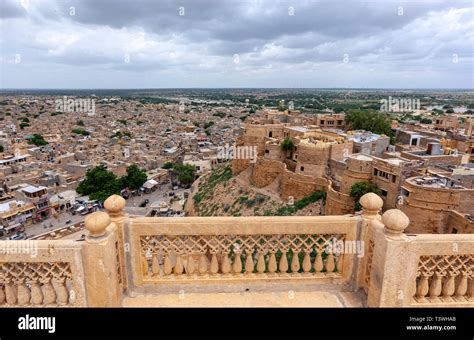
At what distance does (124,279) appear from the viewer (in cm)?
510

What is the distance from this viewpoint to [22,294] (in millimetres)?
4539

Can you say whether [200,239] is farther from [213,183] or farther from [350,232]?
[213,183]

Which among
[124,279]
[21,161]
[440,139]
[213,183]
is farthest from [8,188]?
[440,139]

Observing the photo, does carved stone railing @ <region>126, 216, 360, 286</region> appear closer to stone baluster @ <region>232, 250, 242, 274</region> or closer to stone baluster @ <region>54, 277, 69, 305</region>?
stone baluster @ <region>232, 250, 242, 274</region>

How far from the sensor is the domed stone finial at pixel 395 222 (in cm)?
439

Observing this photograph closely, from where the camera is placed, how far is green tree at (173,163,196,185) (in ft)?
144

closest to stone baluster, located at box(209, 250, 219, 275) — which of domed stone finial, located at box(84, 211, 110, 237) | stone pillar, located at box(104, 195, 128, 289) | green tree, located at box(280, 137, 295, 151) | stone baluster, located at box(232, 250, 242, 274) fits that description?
stone baluster, located at box(232, 250, 242, 274)

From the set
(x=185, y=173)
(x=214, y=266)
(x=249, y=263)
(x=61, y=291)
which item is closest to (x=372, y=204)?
(x=249, y=263)

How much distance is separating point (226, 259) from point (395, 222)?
2.52m

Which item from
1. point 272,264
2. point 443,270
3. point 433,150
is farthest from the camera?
point 433,150

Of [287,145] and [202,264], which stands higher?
[202,264]

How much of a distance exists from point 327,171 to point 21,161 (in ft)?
128

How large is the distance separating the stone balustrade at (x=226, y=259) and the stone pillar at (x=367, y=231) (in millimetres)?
15

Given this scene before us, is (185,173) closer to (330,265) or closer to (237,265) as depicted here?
(237,265)
